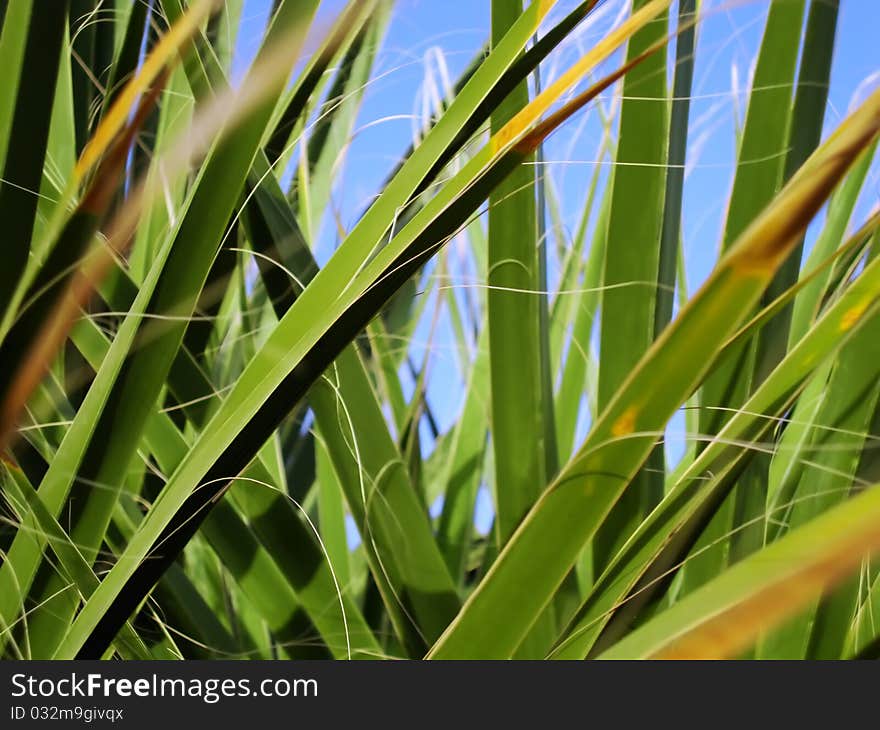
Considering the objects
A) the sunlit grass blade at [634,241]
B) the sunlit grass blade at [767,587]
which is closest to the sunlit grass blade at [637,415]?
the sunlit grass blade at [767,587]

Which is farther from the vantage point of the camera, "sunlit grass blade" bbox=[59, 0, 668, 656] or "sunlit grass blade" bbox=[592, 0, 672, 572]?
"sunlit grass blade" bbox=[592, 0, 672, 572]

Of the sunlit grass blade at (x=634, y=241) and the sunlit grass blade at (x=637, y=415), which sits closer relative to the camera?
the sunlit grass blade at (x=637, y=415)

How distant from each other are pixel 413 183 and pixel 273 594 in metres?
0.26

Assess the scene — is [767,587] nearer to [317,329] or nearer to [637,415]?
[637,415]

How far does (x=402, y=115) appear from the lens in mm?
472

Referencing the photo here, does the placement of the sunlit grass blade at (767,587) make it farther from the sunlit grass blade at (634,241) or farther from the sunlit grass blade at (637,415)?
the sunlit grass blade at (634,241)

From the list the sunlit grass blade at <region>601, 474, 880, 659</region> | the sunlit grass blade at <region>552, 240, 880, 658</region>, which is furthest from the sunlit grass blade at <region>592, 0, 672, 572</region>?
the sunlit grass blade at <region>601, 474, 880, 659</region>

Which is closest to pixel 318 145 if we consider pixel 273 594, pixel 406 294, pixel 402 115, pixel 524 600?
pixel 406 294

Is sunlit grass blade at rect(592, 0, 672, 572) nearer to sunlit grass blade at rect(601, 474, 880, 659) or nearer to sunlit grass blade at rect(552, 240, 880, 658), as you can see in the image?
sunlit grass blade at rect(552, 240, 880, 658)

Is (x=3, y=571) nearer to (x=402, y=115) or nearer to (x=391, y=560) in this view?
(x=391, y=560)

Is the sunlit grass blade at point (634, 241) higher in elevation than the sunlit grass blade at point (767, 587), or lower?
higher

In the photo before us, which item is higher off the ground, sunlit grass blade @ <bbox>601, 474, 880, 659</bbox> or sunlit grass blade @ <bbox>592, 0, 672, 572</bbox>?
sunlit grass blade @ <bbox>592, 0, 672, 572</bbox>

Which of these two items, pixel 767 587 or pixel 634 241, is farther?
pixel 634 241

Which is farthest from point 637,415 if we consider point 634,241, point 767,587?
point 634,241
